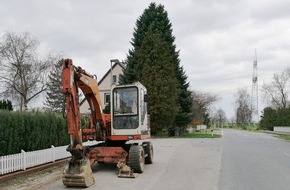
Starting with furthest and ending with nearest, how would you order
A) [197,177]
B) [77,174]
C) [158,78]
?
[158,78] → [197,177] → [77,174]

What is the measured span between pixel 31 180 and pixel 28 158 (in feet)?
4.41

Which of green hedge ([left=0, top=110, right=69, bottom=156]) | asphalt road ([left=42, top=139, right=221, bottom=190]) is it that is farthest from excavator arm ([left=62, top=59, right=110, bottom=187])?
green hedge ([left=0, top=110, right=69, bottom=156])

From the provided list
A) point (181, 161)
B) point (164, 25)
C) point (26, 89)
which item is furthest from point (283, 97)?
point (181, 161)

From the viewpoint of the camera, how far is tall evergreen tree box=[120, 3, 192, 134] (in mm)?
38438

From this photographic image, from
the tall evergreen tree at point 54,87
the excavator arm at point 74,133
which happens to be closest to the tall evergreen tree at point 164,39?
the tall evergreen tree at point 54,87

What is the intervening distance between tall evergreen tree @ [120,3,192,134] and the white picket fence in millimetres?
23225

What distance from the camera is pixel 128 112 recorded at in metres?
13.3

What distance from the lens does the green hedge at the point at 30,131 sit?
11.7m

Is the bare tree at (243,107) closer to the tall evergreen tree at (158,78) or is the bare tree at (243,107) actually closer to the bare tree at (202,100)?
the bare tree at (202,100)

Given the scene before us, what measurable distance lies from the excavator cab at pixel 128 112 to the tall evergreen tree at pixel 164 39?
2416cm

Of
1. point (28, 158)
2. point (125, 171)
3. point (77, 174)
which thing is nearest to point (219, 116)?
point (125, 171)

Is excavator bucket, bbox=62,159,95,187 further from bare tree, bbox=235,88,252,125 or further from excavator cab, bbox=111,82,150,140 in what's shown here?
bare tree, bbox=235,88,252,125

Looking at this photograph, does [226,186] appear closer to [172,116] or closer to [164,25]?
[172,116]

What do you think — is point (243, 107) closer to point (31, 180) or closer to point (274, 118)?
point (274, 118)
